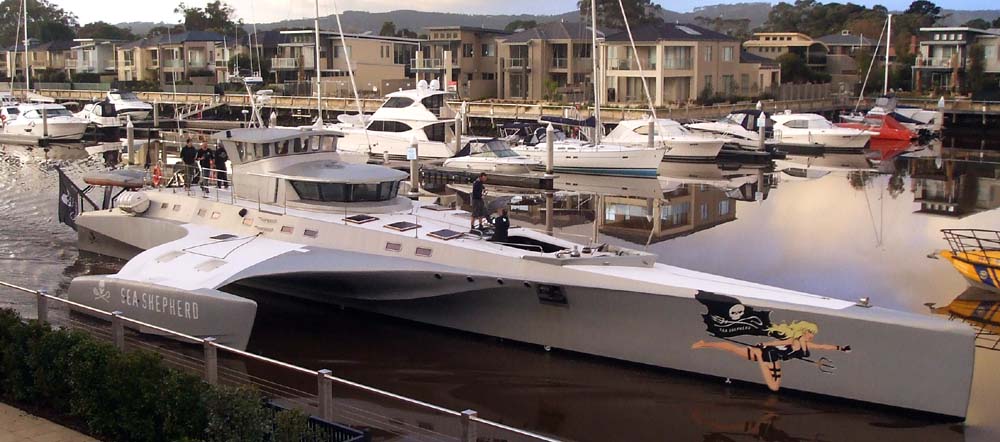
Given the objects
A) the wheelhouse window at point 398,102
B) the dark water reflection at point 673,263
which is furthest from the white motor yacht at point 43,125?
the wheelhouse window at point 398,102

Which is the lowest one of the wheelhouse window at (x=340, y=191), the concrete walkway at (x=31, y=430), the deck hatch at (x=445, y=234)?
the concrete walkway at (x=31, y=430)

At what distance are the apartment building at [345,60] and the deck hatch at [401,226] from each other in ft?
203

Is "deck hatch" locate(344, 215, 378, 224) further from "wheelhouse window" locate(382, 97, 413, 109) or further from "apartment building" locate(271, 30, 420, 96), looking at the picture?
"apartment building" locate(271, 30, 420, 96)

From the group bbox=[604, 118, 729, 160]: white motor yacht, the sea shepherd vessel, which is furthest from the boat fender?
bbox=[604, 118, 729, 160]: white motor yacht

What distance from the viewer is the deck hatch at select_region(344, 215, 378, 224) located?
18.5 metres

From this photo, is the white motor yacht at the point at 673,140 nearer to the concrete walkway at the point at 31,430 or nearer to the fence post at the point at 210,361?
the fence post at the point at 210,361

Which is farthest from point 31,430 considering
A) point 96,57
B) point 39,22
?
point 39,22

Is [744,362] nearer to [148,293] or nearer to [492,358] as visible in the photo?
[492,358]

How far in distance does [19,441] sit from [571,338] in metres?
8.46

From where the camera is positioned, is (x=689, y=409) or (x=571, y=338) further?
(x=571, y=338)

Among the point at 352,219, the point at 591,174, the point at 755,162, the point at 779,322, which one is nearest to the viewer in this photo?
the point at 779,322

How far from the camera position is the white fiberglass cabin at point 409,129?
44.9 metres

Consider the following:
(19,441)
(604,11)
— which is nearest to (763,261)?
(19,441)

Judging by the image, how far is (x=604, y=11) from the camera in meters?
113
